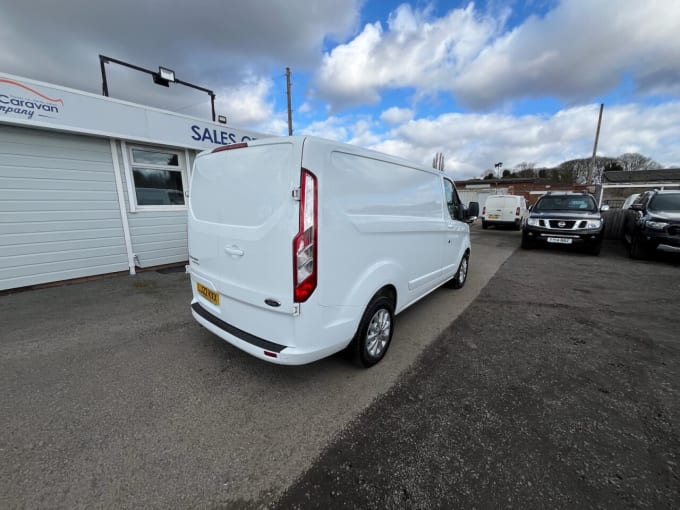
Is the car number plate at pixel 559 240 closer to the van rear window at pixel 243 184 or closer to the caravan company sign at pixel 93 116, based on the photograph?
the van rear window at pixel 243 184

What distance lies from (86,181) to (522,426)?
7.14m

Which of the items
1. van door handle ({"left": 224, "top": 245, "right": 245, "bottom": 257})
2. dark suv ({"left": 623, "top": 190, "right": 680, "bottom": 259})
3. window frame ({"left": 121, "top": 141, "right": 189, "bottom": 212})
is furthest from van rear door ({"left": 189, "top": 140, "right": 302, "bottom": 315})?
dark suv ({"left": 623, "top": 190, "right": 680, "bottom": 259})

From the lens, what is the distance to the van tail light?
6.29 ft

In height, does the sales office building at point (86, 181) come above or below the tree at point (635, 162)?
below

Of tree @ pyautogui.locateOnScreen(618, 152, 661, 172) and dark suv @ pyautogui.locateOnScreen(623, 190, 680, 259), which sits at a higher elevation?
tree @ pyautogui.locateOnScreen(618, 152, 661, 172)

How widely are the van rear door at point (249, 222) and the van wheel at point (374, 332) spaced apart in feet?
2.62

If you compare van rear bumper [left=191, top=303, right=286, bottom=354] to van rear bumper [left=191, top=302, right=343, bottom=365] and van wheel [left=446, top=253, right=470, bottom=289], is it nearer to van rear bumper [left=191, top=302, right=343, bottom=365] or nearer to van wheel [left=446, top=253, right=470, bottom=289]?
van rear bumper [left=191, top=302, right=343, bottom=365]

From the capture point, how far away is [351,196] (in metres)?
2.21

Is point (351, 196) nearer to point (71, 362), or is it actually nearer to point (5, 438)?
point (5, 438)

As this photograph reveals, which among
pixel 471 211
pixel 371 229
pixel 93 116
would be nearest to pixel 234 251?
pixel 371 229

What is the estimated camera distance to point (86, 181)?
16.9 feet

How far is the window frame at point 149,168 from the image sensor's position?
18.3 ft

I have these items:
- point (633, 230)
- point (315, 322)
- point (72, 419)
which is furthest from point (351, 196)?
point (633, 230)

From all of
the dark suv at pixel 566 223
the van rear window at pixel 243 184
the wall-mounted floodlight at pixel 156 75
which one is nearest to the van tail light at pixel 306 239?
the van rear window at pixel 243 184
